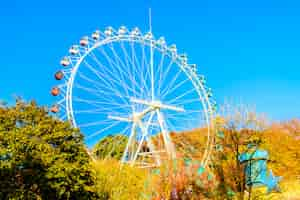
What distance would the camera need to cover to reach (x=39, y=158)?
44.8 feet

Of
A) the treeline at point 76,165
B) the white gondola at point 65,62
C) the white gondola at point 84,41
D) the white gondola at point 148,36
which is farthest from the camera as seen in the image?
the white gondola at point 148,36

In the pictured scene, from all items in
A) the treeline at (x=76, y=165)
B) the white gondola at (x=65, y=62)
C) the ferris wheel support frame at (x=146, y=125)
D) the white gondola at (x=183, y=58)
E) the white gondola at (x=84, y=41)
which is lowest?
the treeline at (x=76, y=165)

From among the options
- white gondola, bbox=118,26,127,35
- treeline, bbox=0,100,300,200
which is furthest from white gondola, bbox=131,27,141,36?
treeline, bbox=0,100,300,200

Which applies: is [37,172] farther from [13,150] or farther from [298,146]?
[298,146]

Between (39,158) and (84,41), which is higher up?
(84,41)

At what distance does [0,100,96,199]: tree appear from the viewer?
13.3m

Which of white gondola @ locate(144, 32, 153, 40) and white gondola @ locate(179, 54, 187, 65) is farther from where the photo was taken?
white gondola @ locate(179, 54, 187, 65)

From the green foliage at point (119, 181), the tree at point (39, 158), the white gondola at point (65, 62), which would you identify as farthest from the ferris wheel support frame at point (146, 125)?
the tree at point (39, 158)

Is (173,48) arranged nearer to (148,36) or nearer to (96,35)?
(148,36)

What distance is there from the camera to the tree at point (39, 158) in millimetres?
13289

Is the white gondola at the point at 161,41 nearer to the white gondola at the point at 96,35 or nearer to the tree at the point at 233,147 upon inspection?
the white gondola at the point at 96,35

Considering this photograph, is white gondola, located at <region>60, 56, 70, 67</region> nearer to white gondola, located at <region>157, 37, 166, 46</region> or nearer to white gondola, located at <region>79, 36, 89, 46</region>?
white gondola, located at <region>79, 36, 89, 46</region>

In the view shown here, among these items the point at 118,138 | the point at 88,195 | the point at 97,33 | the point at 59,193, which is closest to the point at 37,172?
the point at 59,193

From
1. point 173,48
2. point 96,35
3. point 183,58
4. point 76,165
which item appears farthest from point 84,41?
point 76,165
